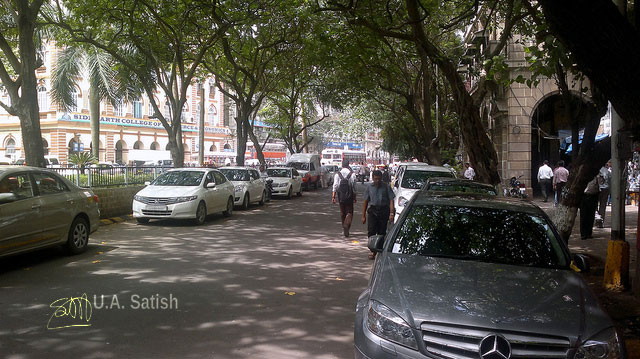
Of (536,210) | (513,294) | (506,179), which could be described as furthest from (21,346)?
(506,179)

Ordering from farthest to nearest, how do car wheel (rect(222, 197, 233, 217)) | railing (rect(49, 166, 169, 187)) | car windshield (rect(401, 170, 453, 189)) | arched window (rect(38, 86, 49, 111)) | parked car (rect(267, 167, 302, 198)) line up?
arched window (rect(38, 86, 49, 111)) → parked car (rect(267, 167, 302, 198)) → car wheel (rect(222, 197, 233, 217)) → car windshield (rect(401, 170, 453, 189)) → railing (rect(49, 166, 169, 187))

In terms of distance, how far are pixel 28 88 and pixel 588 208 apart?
44.2 feet

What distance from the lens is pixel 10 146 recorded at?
46.5 metres

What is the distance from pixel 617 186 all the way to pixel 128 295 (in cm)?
718

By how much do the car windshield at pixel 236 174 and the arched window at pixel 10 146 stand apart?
118 ft

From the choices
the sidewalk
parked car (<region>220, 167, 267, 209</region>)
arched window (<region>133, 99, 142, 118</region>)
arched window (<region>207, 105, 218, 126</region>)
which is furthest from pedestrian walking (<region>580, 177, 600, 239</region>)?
arched window (<region>207, 105, 218, 126</region>)

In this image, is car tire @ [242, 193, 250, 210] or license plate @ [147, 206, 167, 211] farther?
car tire @ [242, 193, 250, 210]

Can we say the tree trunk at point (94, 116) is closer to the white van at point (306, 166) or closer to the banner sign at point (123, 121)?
the white van at point (306, 166)

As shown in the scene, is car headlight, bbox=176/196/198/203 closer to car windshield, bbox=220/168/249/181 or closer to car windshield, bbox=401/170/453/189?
car windshield, bbox=401/170/453/189

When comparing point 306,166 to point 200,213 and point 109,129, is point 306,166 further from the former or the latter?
point 109,129

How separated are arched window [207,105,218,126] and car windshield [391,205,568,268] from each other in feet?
191

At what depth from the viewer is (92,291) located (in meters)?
6.39

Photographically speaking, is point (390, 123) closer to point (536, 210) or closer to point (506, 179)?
point (506, 179)
